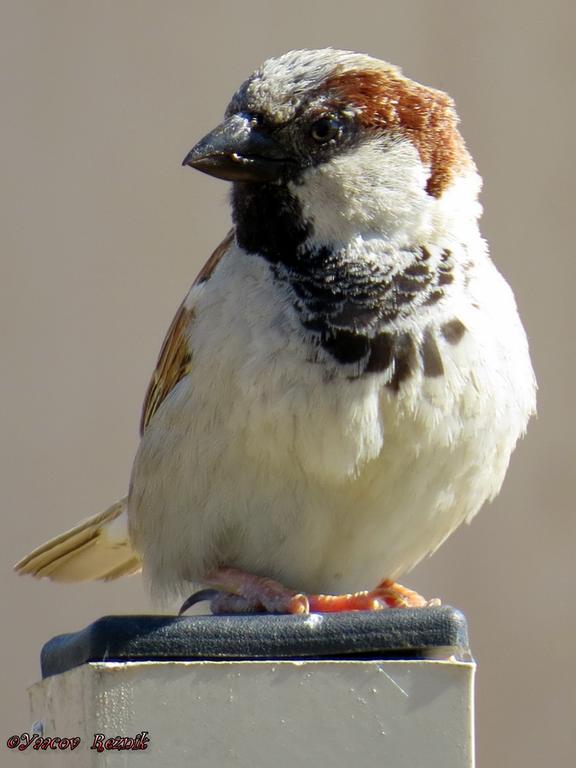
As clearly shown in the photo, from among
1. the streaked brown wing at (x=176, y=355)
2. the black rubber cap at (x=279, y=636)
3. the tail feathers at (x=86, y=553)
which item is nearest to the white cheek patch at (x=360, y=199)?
the streaked brown wing at (x=176, y=355)

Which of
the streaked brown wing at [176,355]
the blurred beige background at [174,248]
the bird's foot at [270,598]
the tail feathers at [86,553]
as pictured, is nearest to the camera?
the bird's foot at [270,598]

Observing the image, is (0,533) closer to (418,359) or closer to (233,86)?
(233,86)

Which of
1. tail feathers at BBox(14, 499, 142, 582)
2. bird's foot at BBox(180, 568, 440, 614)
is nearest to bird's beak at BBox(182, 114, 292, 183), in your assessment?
bird's foot at BBox(180, 568, 440, 614)

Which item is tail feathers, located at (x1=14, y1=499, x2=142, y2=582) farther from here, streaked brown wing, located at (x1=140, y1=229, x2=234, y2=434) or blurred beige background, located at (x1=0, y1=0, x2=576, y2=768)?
blurred beige background, located at (x1=0, y1=0, x2=576, y2=768)

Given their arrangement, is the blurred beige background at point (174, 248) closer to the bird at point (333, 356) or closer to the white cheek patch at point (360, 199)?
the bird at point (333, 356)

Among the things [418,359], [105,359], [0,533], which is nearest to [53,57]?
[105,359]
